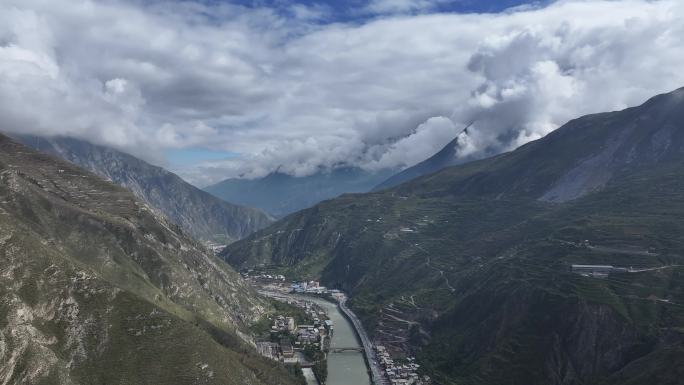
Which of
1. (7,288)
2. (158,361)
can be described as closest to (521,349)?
(158,361)

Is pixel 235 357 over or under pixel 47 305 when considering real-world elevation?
under

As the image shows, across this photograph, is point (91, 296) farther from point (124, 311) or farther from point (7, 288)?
point (7, 288)

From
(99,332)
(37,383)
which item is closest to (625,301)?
(99,332)

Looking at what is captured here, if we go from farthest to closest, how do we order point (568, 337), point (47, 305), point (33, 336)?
point (568, 337) → point (47, 305) → point (33, 336)

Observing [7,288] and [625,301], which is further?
[625,301]

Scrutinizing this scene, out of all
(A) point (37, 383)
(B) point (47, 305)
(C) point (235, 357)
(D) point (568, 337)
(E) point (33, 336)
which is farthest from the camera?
(D) point (568, 337)

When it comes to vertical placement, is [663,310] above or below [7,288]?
below

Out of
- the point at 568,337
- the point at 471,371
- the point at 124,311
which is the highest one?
the point at 124,311

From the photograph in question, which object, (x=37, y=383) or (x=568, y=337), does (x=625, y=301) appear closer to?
(x=568, y=337)

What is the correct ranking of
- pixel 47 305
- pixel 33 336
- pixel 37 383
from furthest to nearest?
pixel 47 305
pixel 33 336
pixel 37 383
